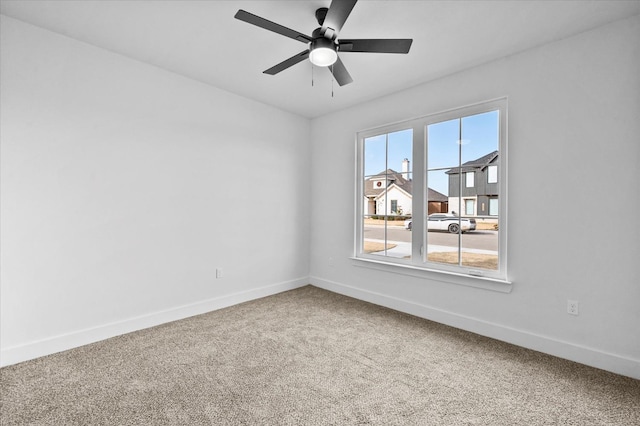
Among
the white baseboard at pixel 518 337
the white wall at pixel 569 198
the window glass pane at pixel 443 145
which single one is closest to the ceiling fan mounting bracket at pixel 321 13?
the white wall at pixel 569 198

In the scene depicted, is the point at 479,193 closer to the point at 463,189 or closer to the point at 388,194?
the point at 463,189

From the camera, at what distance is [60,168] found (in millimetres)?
2471

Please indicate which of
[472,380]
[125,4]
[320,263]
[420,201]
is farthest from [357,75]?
[472,380]

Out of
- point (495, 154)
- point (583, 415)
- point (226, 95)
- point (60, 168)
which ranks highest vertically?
point (226, 95)

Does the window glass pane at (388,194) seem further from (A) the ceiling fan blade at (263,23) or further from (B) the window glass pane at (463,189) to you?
(A) the ceiling fan blade at (263,23)

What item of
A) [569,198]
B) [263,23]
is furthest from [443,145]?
[263,23]

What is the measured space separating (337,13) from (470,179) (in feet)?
6.98

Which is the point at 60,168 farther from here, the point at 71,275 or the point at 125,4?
the point at 125,4

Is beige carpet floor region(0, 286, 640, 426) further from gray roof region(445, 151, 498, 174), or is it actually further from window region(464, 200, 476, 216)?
gray roof region(445, 151, 498, 174)

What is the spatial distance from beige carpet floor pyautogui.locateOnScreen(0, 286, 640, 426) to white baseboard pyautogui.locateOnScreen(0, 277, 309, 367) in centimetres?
8

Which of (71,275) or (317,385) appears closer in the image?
(317,385)

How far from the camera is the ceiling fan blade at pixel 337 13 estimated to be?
171 cm

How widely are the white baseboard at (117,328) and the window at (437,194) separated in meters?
1.72

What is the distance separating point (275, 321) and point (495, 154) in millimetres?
2810
